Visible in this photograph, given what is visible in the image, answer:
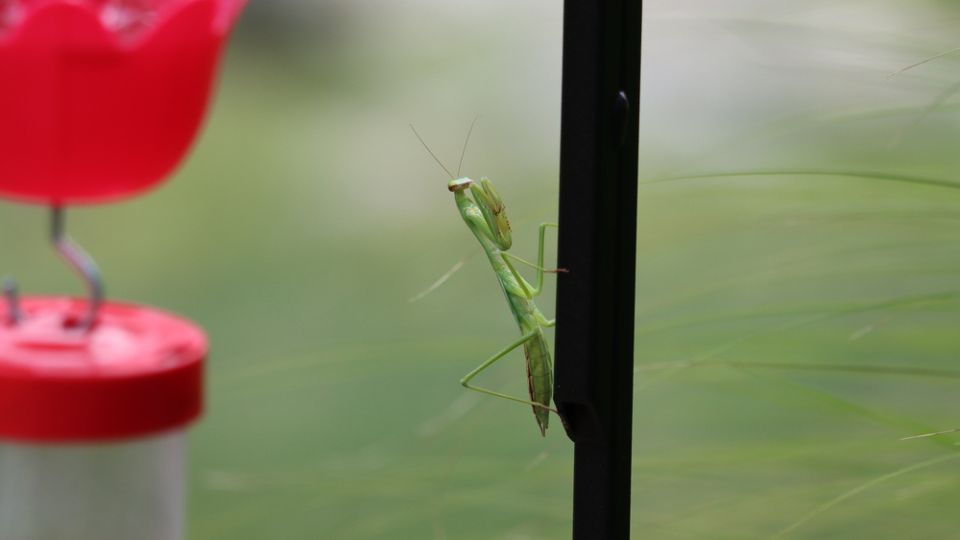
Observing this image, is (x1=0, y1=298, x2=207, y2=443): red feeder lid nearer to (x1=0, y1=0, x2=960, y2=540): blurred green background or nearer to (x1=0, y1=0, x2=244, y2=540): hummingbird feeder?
(x1=0, y1=0, x2=244, y2=540): hummingbird feeder

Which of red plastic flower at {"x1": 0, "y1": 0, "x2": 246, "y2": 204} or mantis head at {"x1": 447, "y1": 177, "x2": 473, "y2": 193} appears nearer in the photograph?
red plastic flower at {"x1": 0, "y1": 0, "x2": 246, "y2": 204}

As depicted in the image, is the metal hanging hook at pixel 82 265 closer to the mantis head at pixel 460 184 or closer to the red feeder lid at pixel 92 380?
the red feeder lid at pixel 92 380

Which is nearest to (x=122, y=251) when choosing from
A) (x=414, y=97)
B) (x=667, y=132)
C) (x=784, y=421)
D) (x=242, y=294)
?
(x=242, y=294)

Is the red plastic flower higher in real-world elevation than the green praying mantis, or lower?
higher

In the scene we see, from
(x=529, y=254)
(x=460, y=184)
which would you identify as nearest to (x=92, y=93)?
(x=460, y=184)

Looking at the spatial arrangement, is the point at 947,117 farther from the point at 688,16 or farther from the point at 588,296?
the point at 588,296

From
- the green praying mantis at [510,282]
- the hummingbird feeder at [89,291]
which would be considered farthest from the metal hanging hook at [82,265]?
the green praying mantis at [510,282]

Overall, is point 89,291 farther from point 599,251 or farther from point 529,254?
point 529,254

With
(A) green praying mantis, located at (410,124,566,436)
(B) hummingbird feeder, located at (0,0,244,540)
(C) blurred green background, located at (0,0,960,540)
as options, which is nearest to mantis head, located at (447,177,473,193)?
(A) green praying mantis, located at (410,124,566,436)
